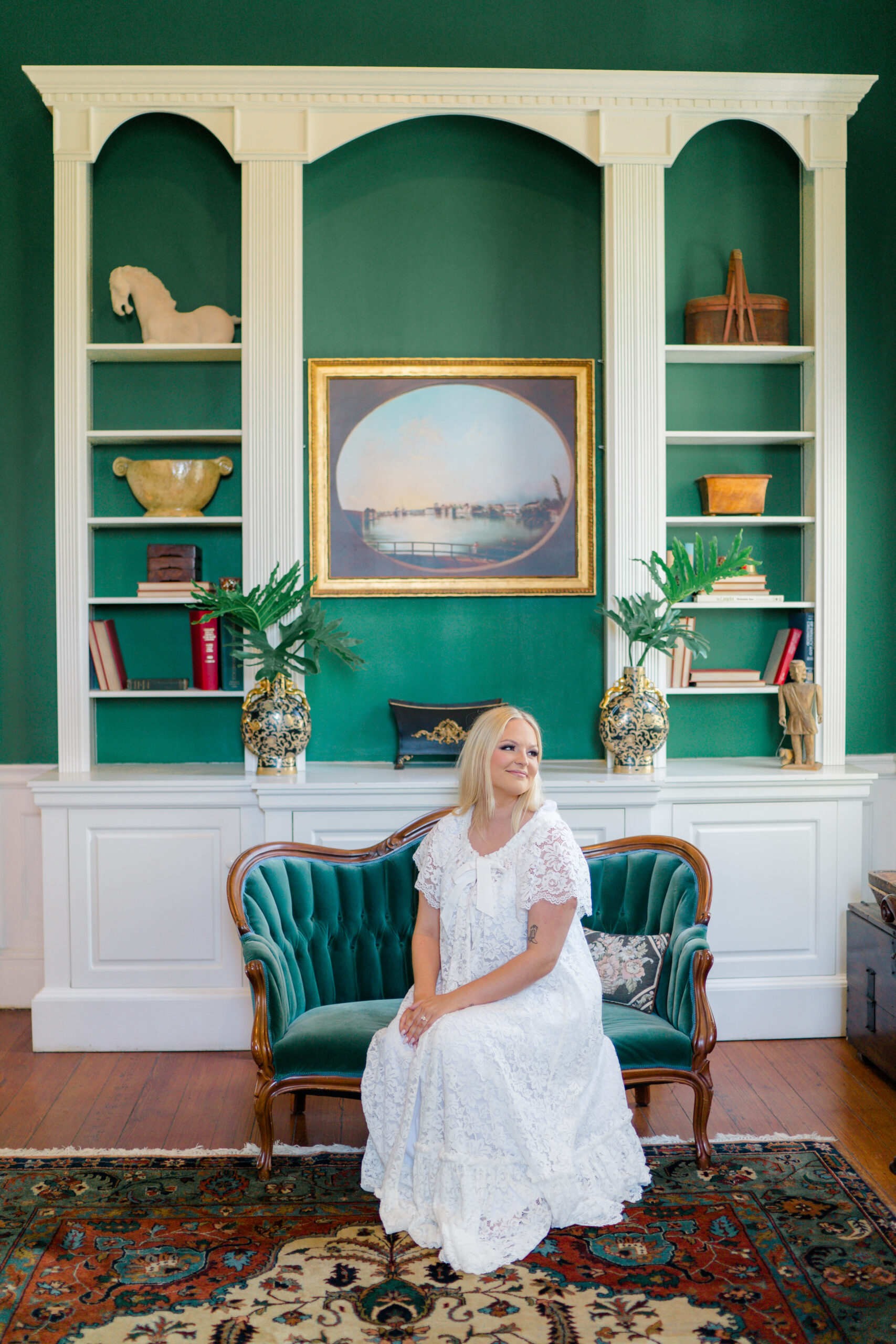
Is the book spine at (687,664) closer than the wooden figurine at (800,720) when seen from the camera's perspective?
No

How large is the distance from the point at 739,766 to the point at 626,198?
225 cm

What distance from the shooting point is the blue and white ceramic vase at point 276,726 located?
12.5 ft

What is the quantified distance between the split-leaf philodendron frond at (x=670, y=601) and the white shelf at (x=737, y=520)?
4.4 inches

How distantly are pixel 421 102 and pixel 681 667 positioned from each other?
2.40 meters

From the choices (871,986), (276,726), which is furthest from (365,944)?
(871,986)

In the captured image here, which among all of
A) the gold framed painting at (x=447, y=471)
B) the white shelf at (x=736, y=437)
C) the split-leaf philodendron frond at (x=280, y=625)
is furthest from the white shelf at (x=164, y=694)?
the white shelf at (x=736, y=437)

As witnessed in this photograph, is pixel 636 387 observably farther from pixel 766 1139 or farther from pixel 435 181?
pixel 766 1139

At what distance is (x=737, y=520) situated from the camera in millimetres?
4086

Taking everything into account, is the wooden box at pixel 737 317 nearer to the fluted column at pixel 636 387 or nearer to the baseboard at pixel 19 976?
the fluted column at pixel 636 387

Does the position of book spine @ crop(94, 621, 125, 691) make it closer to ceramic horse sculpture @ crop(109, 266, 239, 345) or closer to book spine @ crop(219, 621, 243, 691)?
book spine @ crop(219, 621, 243, 691)

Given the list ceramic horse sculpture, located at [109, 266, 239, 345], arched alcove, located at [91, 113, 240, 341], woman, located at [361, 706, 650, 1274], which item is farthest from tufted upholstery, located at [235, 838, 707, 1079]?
arched alcove, located at [91, 113, 240, 341]

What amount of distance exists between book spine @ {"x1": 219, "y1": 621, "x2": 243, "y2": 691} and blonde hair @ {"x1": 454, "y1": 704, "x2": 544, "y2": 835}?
5.16ft

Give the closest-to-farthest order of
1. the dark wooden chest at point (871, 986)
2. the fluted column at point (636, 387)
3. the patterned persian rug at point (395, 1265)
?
the patterned persian rug at point (395, 1265), the dark wooden chest at point (871, 986), the fluted column at point (636, 387)

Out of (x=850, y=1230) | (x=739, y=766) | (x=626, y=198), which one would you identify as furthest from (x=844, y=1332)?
(x=626, y=198)
